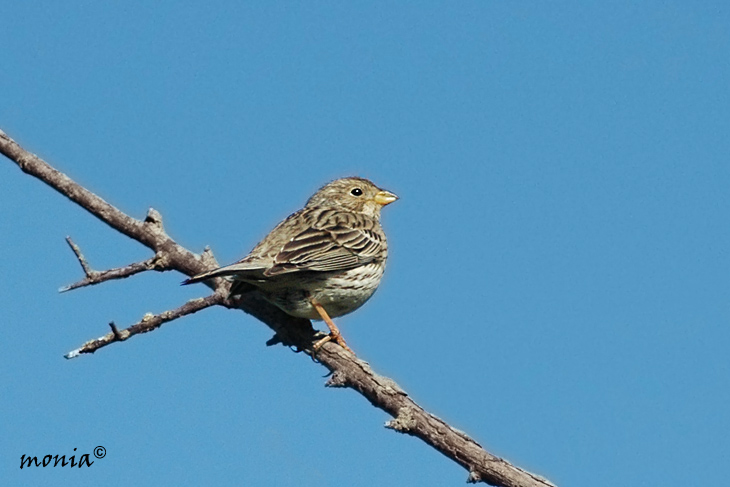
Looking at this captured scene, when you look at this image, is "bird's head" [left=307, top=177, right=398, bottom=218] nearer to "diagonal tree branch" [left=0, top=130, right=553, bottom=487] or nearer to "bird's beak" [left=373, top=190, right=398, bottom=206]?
"bird's beak" [left=373, top=190, right=398, bottom=206]

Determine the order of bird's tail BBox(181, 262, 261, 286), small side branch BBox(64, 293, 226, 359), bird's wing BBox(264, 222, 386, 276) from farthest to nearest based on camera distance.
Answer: bird's wing BBox(264, 222, 386, 276) → bird's tail BBox(181, 262, 261, 286) → small side branch BBox(64, 293, 226, 359)

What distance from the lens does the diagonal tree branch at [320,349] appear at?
18.7 ft

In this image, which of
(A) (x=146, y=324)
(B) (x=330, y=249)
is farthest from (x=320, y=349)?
(A) (x=146, y=324)

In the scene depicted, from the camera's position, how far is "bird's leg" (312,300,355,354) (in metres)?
7.19

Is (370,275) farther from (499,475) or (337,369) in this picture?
(499,475)

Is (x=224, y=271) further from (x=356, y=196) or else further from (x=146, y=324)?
(x=356, y=196)

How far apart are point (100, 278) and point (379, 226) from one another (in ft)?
14.2

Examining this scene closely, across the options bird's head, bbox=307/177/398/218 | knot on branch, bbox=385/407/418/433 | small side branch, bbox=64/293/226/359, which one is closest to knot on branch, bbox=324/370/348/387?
knot on branch, bbox=385/407/418/433

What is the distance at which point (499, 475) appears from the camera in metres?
5.66

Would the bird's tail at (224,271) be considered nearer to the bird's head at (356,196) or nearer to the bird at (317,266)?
the bird at (317,266)

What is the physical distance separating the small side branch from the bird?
0.30 metres

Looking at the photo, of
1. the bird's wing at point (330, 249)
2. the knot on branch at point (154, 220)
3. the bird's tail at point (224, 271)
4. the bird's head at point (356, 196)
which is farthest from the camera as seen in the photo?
the bird's head at point (356, 196)

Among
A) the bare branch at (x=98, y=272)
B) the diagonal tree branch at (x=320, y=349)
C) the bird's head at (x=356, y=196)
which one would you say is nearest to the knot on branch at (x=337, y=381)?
the diagonal tree branch at (x=320, y=349)

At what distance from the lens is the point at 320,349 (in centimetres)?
711
